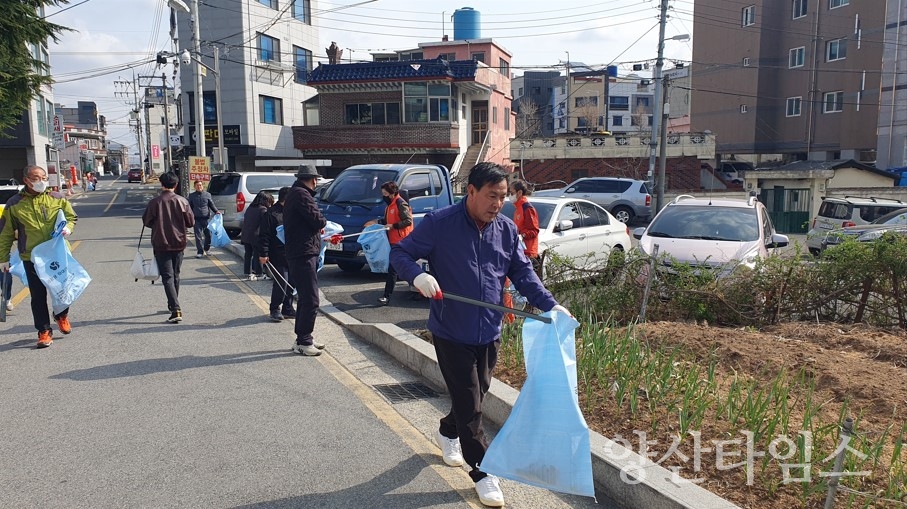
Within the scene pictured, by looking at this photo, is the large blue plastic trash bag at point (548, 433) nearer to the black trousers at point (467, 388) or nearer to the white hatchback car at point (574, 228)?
the black trousers at point (467, 388)

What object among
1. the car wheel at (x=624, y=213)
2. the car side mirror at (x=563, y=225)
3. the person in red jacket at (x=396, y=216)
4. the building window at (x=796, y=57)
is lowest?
the car wheel at (x=624, y=213)

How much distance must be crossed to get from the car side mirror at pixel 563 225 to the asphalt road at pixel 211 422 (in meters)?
3.07

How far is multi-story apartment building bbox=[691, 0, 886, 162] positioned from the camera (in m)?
37.4

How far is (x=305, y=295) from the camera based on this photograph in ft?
22.7

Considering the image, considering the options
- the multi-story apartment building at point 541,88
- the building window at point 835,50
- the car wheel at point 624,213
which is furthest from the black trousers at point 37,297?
the multi-story apartment building at point 541,88

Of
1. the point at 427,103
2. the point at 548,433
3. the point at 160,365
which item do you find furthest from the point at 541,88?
the point at 548,433

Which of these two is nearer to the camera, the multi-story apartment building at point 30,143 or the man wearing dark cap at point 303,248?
the man wearing dark cap at point 303,248

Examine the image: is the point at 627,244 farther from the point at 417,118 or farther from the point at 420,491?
the point at 417,118

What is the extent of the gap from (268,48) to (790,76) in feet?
107

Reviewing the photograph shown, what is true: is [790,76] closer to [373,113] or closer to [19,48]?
[373,113]

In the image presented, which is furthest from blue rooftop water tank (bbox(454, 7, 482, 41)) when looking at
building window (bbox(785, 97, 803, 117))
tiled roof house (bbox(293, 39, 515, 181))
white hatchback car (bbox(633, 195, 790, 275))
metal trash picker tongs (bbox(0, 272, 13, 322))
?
metal trash picker tongs (bbox(0, 272, 13, 322))

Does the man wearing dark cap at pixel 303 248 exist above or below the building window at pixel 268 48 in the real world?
below

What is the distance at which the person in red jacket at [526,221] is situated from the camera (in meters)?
7.88

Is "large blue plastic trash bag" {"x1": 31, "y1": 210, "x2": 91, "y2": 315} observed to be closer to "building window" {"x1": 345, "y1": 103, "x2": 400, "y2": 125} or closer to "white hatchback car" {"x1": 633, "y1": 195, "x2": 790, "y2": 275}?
"white hatchback car" {"x1": 633, "y1": 195, "x2": 790, "y2": 275}
